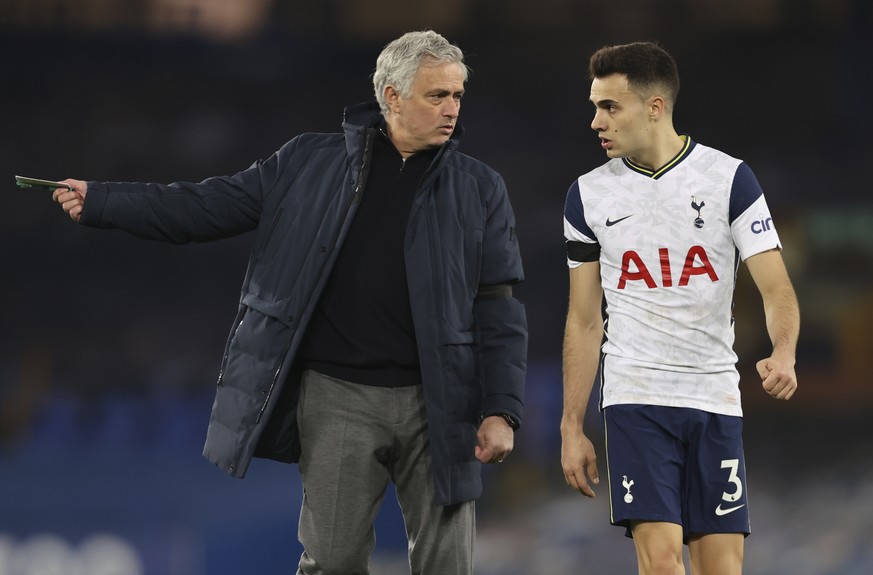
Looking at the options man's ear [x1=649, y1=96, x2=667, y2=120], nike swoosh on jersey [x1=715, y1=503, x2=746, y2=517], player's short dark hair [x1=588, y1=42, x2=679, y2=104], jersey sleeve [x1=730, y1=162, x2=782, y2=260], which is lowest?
nike swoosh on jersey [x1=715, y1=503, x2=746, y2=517]

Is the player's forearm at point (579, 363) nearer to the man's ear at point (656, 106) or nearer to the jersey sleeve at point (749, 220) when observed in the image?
the jersey sleeve at point (749, 220)

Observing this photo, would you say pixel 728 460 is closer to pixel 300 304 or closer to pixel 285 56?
pixel 300 304

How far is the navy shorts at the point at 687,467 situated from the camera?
253 centimetres

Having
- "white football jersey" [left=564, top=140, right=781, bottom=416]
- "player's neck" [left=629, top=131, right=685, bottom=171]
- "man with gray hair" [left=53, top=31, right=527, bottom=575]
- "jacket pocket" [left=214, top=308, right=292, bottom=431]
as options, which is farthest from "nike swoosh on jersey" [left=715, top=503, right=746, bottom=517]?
"jacket pocket" [left=214, top=308, right=292, bottom=431]

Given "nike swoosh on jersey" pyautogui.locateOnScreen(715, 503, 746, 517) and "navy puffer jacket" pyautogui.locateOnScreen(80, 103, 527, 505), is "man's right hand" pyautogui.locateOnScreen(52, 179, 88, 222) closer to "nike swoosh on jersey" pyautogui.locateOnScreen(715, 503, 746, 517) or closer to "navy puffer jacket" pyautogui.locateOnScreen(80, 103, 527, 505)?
"navy puffer jacket" pyautogui.locateOnScreen(80, 103, 527, 505)

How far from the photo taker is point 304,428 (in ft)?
8.50

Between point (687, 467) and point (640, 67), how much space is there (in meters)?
0.88

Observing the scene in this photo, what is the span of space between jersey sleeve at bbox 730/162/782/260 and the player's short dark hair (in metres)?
0.25

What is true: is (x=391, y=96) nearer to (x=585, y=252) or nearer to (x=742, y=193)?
(x=585, y=252)

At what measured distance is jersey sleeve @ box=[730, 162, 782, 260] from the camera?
8.21ft

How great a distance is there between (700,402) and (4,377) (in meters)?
4.26

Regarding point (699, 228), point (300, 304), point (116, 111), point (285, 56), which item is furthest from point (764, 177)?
point (300, 304)

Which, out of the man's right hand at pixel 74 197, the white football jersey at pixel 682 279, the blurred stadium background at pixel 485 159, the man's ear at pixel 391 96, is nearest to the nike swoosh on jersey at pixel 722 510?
the white football jersey at pixel 682 279

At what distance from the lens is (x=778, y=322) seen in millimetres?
2438
